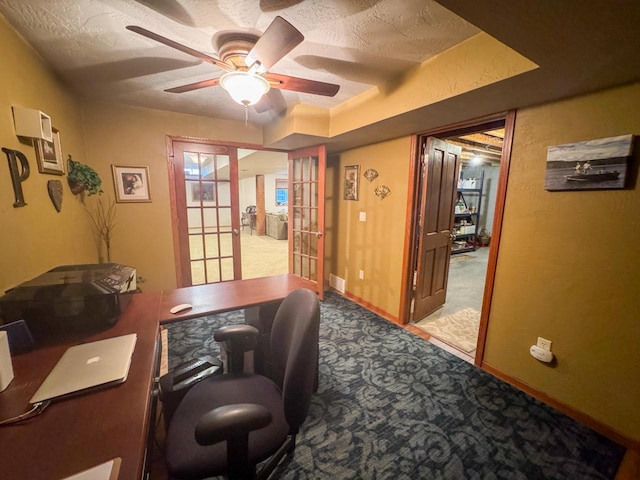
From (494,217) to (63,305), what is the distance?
264 centimetres

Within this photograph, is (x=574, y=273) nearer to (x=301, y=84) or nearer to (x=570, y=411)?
(x=570, y=411)

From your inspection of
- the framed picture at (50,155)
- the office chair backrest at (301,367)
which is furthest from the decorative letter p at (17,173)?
the office chair backrest at (301,367)

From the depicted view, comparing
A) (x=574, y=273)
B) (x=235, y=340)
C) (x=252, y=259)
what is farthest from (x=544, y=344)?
(x=252, y=259)

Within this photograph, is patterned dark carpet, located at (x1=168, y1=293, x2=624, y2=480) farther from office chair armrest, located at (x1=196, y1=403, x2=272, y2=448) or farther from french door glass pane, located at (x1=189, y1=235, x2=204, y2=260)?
french door glass pane, located at (x1=189, y1=235, x2=204, y2=260)

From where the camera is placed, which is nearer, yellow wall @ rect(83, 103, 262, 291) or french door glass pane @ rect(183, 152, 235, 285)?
yellow wall @ rect(83, 103, 262, 291)

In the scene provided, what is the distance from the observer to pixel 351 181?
11.1ft

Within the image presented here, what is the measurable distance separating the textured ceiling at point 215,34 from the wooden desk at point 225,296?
1.55 m

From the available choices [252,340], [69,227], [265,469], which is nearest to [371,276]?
[252,340]

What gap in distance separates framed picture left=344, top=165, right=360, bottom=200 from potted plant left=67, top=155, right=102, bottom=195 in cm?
260

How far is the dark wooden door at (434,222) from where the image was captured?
2674mm

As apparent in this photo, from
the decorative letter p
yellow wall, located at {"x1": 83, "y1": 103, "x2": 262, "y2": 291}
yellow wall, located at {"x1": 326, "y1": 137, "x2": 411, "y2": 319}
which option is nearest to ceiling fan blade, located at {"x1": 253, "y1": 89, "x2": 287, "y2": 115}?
yellow wall, located at {"x1": 83, "y1": 103, "x2": 262, "y2": 291}

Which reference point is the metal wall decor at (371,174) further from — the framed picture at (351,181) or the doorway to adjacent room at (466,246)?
the doorway to adjacent room at (466,246)

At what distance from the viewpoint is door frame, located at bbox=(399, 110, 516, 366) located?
6.21ft

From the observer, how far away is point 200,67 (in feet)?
6.17
